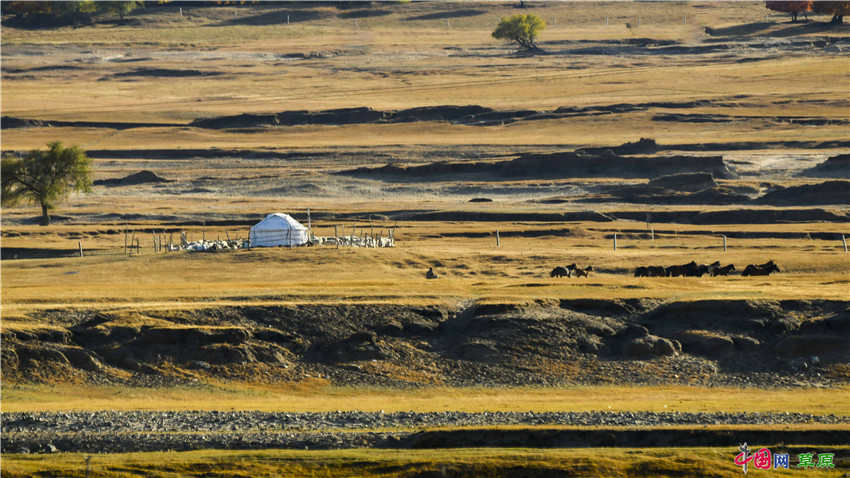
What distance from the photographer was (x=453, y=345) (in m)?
37.8

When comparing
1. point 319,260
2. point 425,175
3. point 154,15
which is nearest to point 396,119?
→ point 425,175

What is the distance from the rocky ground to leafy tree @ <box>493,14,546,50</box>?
14223cm

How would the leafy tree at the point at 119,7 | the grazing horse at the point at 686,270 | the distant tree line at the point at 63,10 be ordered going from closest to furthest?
the grazing horse at the point at 686,270 → the distant tree line at the point at 63,10 → the leafy tree at the point at 119,7

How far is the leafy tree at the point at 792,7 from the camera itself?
174m

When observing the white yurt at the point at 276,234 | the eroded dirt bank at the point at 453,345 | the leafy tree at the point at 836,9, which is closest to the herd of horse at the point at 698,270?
the eroded dirt bank at the point at 453,345

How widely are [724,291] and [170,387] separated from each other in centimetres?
2092

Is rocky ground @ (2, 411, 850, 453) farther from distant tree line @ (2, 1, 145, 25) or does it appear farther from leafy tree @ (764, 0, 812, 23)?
distant tree line @ (2, 1, 145, 25)

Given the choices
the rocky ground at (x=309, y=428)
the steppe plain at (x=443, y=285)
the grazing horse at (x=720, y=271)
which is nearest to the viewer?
the rocky ground at (x=309, y=428)

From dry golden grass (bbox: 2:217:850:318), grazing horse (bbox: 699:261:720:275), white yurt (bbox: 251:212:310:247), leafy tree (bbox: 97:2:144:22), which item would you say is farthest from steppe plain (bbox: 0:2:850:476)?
leafy tree (bbox: 97:2:144:22)

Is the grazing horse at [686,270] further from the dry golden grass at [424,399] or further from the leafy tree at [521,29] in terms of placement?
the leafy tree at [521,29]

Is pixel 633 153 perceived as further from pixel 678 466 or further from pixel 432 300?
pixel 678 466

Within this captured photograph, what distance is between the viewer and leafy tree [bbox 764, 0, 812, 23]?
570 ft

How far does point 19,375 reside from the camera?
3403 centimetres

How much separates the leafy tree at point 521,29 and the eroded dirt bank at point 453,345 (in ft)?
430
